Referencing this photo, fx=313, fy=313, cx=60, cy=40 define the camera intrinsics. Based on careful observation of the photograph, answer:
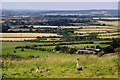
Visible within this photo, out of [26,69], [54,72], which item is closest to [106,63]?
[54,72]

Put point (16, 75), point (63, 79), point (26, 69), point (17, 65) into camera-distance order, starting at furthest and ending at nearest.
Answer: point (17, 65)
point (26, 69)
point (16, 75)
point (63, 79)

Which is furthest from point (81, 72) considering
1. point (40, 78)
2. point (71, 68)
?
point (40, 78)

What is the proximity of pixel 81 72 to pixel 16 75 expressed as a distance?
2470 mm

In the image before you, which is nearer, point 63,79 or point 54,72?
point 63,79

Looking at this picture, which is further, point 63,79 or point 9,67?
point 9,67

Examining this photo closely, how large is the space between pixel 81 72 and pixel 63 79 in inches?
50.2

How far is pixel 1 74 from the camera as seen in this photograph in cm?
A: 1184

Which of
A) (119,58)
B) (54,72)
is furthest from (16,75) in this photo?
(119,58)

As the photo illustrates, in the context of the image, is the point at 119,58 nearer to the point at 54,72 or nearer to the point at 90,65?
the point at 90,65

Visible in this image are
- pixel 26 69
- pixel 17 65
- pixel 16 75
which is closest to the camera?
pixel 16 75

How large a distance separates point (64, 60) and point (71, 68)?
1.32 metres

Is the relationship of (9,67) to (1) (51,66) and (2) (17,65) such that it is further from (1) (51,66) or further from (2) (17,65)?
(1) (51,66)

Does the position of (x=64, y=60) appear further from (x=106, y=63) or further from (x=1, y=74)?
(x=1, y=74)

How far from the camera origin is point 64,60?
557 inches
